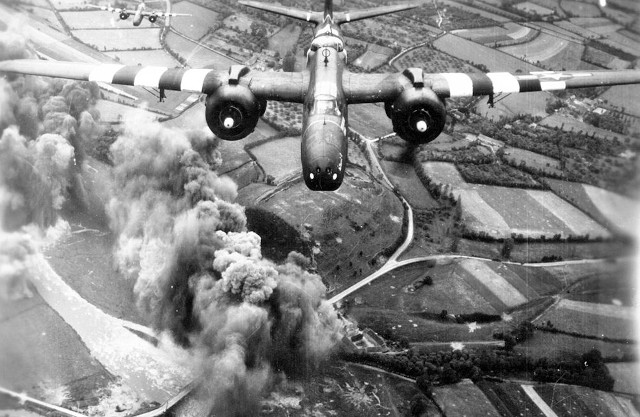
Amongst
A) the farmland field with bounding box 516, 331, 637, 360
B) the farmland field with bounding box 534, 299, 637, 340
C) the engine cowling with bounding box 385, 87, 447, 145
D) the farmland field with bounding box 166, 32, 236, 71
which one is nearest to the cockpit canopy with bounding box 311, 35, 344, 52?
the engine cowling with bounding box 385, 87, 447, 145

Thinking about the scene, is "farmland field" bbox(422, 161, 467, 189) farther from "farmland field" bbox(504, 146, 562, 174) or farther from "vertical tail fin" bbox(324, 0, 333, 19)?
"vertical tail fin" bbox(324, 0, 333, 19)

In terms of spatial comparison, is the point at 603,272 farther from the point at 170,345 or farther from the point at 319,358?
the point at 170,345

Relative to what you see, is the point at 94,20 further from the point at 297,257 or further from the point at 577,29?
the point at 577,29

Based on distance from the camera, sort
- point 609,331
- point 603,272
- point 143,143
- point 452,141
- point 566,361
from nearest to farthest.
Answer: point 603,272, point 609,331, point 566,361, point 143,143, point 452,141

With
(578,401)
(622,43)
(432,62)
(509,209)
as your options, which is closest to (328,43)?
(509,209)

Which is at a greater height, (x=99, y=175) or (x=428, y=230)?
(x=99, y=175)

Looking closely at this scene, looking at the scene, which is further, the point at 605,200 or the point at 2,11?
the point at 2,11

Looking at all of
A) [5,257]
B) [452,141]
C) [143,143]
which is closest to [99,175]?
[143,143]
